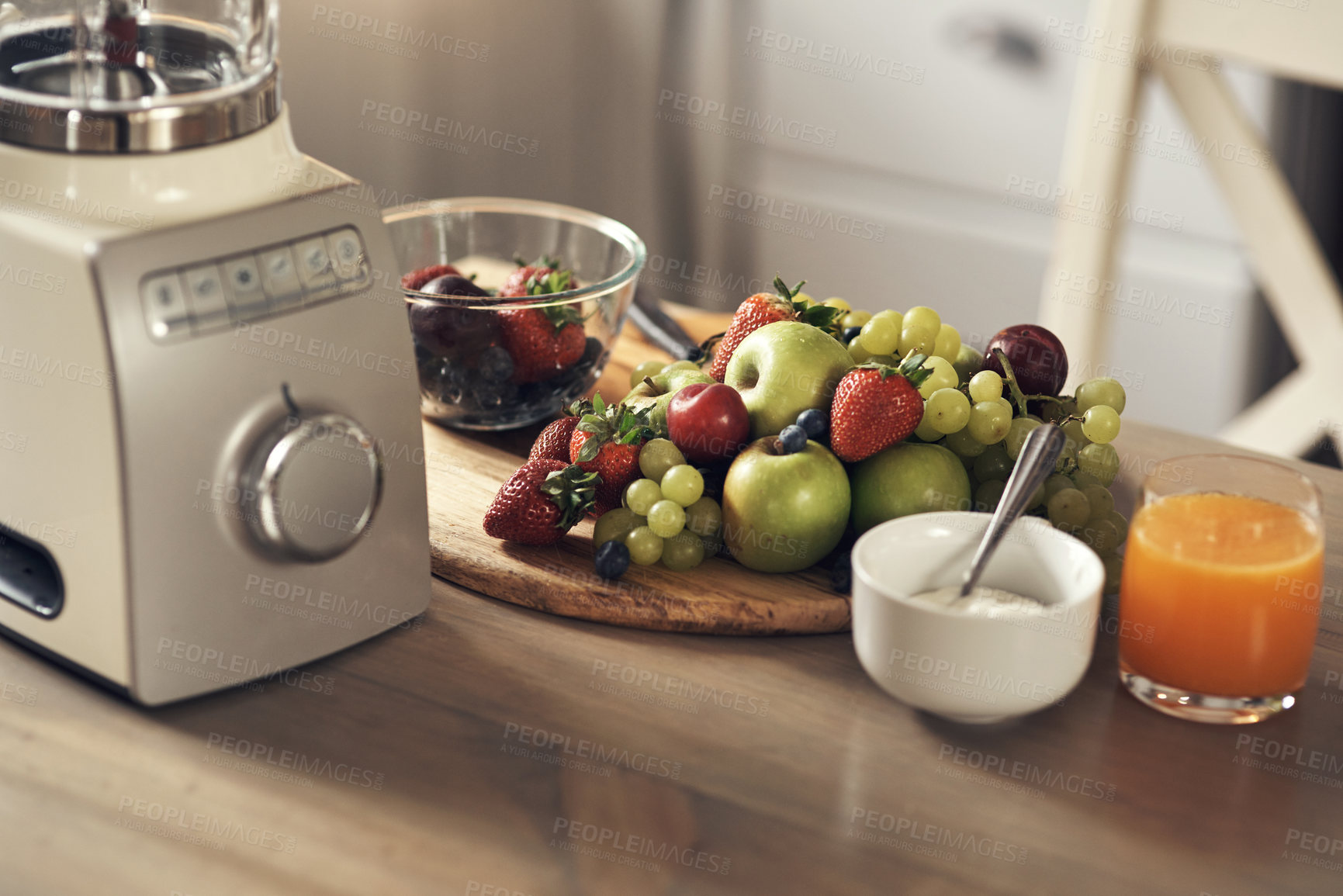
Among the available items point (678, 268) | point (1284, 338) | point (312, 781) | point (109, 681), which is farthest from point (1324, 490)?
point (678, 268)

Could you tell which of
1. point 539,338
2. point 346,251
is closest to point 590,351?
point 539,338

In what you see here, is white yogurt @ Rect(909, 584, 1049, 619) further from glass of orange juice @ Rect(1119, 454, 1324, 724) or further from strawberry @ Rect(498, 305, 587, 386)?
strawberry @ Rect(498, 305, 587, 386)

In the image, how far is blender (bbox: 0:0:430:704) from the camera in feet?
2.33

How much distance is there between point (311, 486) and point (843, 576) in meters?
0.39

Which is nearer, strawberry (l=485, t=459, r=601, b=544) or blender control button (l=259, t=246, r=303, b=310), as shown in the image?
blender control button (l=259, t=246, r=303, b=310)

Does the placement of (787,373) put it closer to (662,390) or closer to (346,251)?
(662,390)

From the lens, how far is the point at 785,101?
2812 millimetres

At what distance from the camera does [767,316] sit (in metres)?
1.08

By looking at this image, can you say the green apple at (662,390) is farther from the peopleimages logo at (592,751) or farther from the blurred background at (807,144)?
the blurred background at (807,144)

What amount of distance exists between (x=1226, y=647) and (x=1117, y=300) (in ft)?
6.20

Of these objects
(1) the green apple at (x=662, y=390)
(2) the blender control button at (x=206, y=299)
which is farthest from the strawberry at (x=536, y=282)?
(2) the blender control button at (x=206, y=299)

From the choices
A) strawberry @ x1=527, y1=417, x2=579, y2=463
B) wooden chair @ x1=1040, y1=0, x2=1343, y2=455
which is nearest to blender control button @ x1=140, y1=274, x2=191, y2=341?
strawberry @ x1=527, y1=417, x2=579, y2=463

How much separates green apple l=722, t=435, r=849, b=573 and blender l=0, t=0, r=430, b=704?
249 mm

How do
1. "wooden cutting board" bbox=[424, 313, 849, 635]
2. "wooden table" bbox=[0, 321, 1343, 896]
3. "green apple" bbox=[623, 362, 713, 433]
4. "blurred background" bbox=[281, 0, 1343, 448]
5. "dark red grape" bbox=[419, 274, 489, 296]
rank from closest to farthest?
"wooden table" bbox=[0, 321, 1343, 896] < "wooden cutting board" bbox=[424, 313, 849, 635] < "green apple" bbox=[623, 362, 713, 433] < "dark red grape" bbox=[419, 274, 489, 296] < "blurred background" bbox=[281, 0, 1343, 448]
